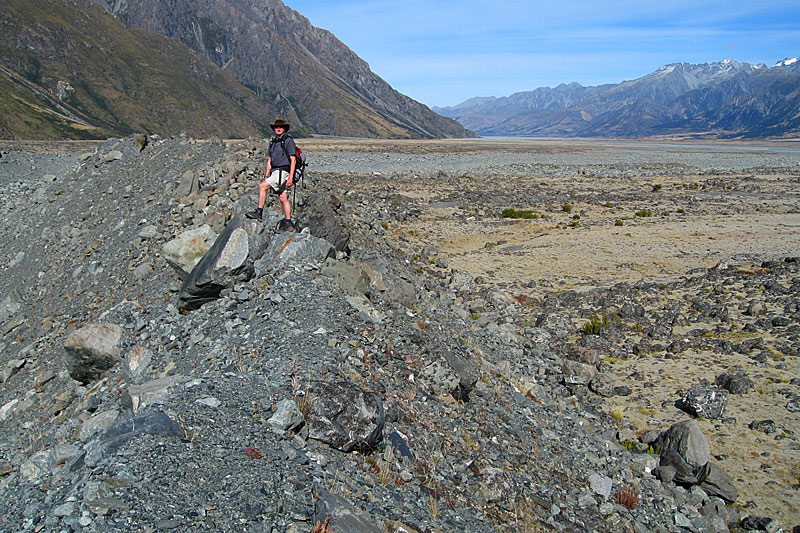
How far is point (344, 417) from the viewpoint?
18.7ft

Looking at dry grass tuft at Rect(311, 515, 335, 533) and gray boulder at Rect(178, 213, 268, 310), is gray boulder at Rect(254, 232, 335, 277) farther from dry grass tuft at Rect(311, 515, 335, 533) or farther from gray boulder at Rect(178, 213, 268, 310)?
dry grass tuft at Rect(311, 515, 335, 533)

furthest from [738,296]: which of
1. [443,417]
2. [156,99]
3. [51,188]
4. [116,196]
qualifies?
[156,99]

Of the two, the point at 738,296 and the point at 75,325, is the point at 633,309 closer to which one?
the point at 738,296

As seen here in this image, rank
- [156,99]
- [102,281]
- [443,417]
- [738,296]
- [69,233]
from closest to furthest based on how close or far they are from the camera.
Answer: [443,417], [102,281], [69,233], [738,296], [156,99]

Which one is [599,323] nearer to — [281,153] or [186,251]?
[281,153]

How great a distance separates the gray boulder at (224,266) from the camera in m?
8.80

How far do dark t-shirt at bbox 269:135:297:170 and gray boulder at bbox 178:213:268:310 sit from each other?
59.4 inches

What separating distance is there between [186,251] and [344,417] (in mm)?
5775

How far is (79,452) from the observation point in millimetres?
5141

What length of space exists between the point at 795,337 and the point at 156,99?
704ft

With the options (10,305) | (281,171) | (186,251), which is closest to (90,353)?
(186,251)

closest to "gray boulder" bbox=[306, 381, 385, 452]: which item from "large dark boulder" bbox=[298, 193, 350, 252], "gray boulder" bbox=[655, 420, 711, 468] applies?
"large dark boulder" bbox=[298, 193, 350, 252]

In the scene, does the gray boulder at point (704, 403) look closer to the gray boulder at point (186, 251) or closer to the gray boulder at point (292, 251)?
the gray boulder at point (292, 251)

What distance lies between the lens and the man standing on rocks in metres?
10.0
